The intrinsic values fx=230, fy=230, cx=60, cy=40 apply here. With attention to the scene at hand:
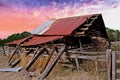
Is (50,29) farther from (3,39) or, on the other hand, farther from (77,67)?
(3,39)

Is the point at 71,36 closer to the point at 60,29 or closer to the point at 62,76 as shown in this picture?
the point at 60,29

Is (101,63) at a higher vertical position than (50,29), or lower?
lower

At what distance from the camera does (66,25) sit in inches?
781

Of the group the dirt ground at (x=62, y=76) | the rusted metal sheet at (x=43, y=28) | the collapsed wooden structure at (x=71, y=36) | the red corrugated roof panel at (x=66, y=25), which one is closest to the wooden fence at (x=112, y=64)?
the dirt ground at (x=62, y=76)

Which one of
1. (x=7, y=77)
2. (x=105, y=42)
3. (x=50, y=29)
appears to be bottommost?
(x=7, y=77)

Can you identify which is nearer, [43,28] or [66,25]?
[66,25]

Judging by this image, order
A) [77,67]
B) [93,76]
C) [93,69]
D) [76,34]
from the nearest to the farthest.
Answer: [93,76]
[93,69]
[77,67]
[76,34]

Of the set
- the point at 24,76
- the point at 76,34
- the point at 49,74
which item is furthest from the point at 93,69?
the point at 76,34

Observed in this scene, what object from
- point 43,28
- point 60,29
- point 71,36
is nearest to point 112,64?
point 71,36

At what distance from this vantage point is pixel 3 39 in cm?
3634

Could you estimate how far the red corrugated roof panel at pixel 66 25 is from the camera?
1851 cm

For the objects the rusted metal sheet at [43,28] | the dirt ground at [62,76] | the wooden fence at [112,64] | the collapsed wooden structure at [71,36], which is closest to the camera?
the wooden fence at [112,64]

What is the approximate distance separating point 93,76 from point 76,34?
7.39m

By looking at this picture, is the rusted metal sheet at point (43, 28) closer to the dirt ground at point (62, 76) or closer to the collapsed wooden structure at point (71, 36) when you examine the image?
the collapsed wooden structure at point (71, 36)
